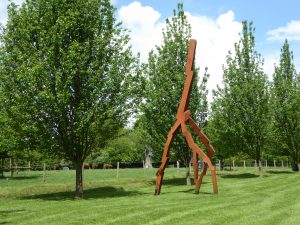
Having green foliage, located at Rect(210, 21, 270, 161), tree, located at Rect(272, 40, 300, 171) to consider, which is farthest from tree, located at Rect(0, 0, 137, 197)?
tree, located at Rect(272, 40, 300, 171)

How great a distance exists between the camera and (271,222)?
10.2 metres

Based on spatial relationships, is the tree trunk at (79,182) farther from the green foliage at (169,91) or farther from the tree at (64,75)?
the green foliage at (169,91)

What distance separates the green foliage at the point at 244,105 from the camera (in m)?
31.4

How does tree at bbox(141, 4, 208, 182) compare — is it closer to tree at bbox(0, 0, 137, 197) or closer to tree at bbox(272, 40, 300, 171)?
tree at bbox(0, 0, 137, 197)

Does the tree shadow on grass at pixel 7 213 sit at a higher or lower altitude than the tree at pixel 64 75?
lower

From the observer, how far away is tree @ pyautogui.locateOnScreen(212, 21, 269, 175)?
3138 cm

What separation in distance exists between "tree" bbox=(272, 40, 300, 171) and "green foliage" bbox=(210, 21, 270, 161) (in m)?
6.64

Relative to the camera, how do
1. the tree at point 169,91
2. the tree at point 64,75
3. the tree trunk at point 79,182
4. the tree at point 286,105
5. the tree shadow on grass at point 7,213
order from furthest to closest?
1. the tree at point 286,105
2. the tree at point 169,91
3. the tree trunk at point 79,182
4. the tree at point 64,75
5. the tree shadow on grass at point 7,213

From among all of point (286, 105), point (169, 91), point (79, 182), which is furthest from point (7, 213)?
point (286, 105)

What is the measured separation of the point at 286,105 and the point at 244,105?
8635 millimetres

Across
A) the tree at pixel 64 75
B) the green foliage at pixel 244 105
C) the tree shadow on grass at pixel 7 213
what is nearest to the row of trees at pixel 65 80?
the tree at pixel 64 75

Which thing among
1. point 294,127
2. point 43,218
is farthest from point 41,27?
point 294,127

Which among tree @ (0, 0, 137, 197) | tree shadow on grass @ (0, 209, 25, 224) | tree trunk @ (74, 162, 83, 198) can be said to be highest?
tree @ (0, 0, 137, 197)

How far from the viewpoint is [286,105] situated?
38094mm
